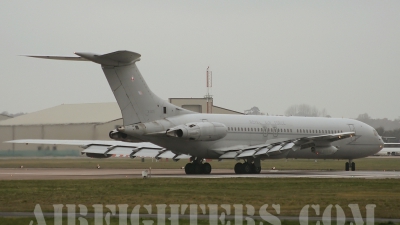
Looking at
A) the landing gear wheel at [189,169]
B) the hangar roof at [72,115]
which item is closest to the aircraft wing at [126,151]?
the landing gear wheel at [189,169]

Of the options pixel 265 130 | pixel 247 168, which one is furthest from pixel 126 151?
pixel 265 130

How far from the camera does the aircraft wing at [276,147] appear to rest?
43625mm

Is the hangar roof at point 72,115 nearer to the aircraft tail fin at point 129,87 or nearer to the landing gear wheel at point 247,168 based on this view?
the landing gear wheel at point 247,168

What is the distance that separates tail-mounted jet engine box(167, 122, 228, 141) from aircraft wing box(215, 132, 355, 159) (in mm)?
1357

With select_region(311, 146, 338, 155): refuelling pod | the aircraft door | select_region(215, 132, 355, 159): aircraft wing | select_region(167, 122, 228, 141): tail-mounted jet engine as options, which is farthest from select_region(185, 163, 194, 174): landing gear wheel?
select_region(311, 146, 338, 155): refuelling pod

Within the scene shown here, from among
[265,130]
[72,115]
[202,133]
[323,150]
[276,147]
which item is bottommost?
[323,150]

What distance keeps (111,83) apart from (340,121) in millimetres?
19469

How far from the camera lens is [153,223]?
708 inches

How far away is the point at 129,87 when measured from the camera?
40344mm

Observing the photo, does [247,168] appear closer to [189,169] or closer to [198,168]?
[198,168]

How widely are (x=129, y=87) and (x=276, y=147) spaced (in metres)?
9.62

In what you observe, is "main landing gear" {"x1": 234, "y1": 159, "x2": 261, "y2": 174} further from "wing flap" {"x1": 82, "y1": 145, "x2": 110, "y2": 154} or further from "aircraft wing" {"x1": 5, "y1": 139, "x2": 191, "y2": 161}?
"wing flap" {"x1": 82, "y1": 145, "x2": 110, "y2": 154}

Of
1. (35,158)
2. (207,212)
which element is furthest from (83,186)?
(35,158)

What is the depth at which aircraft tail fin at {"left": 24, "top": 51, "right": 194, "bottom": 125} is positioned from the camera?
3947cm
